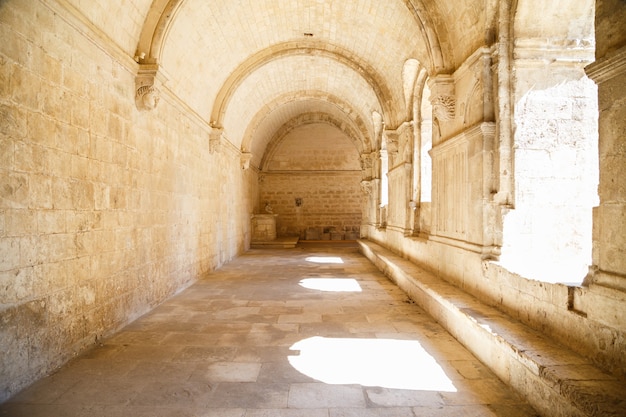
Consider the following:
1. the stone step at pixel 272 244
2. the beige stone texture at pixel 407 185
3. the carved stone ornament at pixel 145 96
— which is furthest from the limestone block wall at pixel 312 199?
the carved stone ornament at pixel 145 96

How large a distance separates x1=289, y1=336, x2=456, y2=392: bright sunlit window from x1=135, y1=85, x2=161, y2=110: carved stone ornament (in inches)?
150

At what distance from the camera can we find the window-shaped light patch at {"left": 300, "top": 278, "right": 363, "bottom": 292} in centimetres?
686

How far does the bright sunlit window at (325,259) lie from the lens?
10.7 m

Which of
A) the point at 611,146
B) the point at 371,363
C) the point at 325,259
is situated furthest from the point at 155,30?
the point at 325,259

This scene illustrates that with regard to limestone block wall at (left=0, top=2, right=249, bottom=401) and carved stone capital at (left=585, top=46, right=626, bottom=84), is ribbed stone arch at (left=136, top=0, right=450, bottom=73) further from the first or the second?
carved stone capital at (left=585, top=46, right=626, bottom=84)

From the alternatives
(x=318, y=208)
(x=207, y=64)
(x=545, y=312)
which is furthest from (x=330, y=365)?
(x=318, y=208)

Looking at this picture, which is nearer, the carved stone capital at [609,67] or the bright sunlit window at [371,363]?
the carved stone capital at [609,67]

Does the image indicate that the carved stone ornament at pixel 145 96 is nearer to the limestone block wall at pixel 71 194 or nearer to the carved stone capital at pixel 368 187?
the limestone block wall at pixel 71 194

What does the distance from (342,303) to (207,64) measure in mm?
5495

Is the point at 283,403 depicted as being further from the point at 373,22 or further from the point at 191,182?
the point at 373,22

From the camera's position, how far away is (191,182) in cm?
762

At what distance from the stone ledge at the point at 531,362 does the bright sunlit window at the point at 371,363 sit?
1.52 feet

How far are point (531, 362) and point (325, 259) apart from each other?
8.84m

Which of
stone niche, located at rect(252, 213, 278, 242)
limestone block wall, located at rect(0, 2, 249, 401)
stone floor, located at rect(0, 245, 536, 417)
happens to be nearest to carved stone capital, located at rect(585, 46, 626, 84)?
stone floor, located at rect(0, 245, 536, 417)
